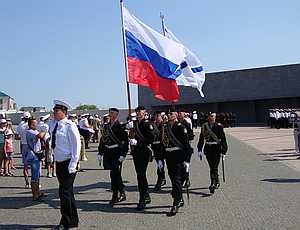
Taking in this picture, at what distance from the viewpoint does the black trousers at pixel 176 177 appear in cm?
793

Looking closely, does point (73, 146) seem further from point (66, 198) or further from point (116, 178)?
point (116, 178)

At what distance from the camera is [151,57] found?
35.1 feet

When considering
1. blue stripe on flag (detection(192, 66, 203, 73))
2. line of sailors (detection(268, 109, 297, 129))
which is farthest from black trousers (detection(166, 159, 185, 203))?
line of sailors (detection(268, 109, 297, 129))

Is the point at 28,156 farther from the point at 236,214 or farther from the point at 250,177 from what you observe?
the point at 250,177

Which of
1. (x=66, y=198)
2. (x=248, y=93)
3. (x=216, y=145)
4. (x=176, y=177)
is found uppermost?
(x=248, y=93)

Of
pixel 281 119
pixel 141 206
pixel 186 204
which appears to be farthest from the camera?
pixel 281 119

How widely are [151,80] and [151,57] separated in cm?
59

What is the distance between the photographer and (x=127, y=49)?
10.2 metres

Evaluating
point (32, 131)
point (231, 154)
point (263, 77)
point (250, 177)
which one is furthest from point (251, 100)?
point (32, 131)

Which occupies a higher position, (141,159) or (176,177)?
(141,159)

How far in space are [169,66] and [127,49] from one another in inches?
46.3

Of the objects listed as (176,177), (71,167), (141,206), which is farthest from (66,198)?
(176,177)

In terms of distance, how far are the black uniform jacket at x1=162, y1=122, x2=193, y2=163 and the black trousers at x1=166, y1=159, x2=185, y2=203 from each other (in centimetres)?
7

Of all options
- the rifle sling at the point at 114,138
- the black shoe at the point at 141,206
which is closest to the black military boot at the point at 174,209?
the black shoe at the point at 141,206
